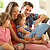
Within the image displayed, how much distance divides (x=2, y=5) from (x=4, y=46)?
3.30 ft

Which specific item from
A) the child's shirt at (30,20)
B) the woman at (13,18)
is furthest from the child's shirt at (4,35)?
the child's shirt at (30,20)

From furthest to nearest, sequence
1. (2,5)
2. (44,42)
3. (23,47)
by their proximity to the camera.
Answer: (2,5) → (44,42) → (23,47)

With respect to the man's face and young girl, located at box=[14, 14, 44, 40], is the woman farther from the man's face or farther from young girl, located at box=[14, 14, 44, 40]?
the man's face

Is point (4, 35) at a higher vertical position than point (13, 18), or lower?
lower

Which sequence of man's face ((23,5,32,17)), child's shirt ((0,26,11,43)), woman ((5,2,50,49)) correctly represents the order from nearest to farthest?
1. child's shirt ((0,26,11,43))
2. woman ((5,2,50,49))
3. man's face ((23,5,32,17))

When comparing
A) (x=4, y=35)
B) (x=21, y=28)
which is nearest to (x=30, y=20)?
(x=21, y=28)

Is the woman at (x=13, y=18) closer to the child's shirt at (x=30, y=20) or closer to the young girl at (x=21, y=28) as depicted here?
the young girl at (x=21, y=28)

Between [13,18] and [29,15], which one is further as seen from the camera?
[29,15]

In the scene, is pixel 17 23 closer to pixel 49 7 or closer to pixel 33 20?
pixel 33 20

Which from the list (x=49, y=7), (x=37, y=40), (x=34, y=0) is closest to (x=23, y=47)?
(x=37, y=40)

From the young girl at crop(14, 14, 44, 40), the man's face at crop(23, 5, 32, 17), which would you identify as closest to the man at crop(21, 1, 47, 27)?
the man's face at crop(23, 5, 32, 17)

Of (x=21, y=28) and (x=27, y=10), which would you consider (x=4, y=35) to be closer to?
(x=21, y=28)

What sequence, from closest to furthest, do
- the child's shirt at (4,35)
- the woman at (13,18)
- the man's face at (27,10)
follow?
1. the child's shirt at (4,35)
2. the woman at (13,18)
3. the man's face at (27,10)

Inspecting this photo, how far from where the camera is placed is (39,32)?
43.6 inches
